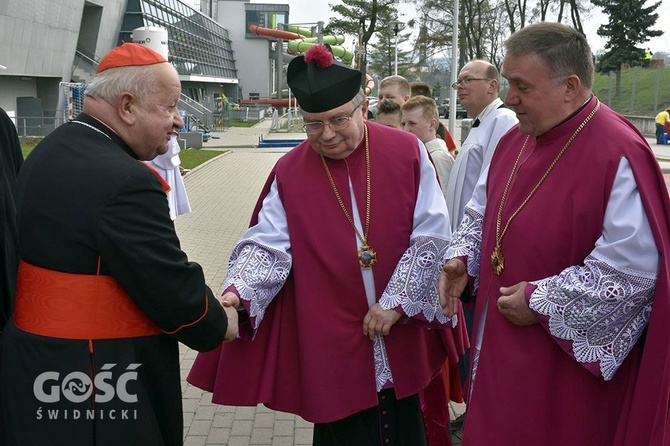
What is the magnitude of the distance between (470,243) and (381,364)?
669mm

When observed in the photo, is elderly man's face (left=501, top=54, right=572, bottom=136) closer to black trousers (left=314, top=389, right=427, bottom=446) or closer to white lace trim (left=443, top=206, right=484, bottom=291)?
white lace trim (left=443, top=206, right=484, bottom=291)

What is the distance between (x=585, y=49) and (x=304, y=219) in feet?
4.43

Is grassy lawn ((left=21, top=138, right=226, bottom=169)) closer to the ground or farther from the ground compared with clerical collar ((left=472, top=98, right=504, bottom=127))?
closer to the ground

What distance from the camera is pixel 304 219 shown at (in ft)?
11.0

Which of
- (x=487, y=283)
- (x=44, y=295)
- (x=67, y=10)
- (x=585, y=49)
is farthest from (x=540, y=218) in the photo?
(x=67, y=10)

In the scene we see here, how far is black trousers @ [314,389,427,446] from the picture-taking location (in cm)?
341

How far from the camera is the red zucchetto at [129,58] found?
8.73 feet

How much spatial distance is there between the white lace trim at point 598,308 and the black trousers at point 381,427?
3.24 ft

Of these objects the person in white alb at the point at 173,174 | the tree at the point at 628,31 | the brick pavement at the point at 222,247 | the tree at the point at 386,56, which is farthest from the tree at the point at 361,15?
the person in white alb at the point at 173,174

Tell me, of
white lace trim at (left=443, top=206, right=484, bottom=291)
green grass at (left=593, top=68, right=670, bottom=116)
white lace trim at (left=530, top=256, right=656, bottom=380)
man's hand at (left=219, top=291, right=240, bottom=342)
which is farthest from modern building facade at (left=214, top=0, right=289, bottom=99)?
white lace trim at (left=530, top=256, right=656, bottom=380)

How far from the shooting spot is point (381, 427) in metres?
3.44

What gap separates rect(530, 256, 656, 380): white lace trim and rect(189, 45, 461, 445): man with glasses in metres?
0.67

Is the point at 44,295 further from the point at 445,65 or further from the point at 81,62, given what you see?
the point at 445,65

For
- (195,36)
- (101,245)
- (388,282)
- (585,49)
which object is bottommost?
(388,282)
